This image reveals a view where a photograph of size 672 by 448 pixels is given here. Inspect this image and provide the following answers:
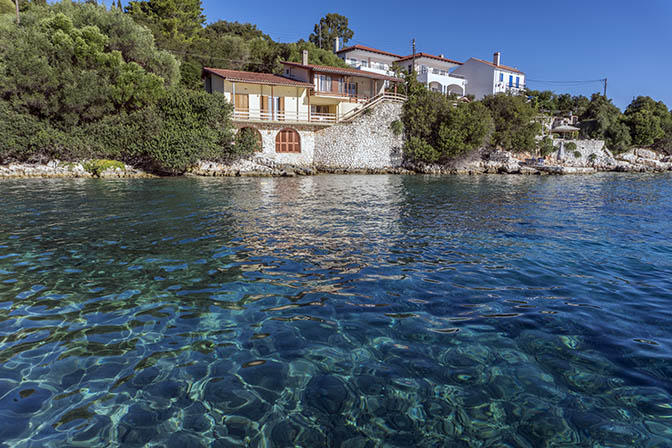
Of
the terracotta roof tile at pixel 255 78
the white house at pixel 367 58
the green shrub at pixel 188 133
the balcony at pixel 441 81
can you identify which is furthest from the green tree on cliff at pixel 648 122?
the green shrub at pixel 188 133

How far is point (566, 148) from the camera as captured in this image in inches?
2131

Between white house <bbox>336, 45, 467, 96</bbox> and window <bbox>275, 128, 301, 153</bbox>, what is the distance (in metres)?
24.4

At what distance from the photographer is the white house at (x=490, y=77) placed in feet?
201

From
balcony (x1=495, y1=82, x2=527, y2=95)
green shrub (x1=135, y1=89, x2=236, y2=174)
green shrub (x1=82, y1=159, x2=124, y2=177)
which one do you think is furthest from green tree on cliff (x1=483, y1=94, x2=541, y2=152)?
green shrub (x1=82, y1=159, x2=124, y2=177)

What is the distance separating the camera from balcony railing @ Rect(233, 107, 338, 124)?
36.7m

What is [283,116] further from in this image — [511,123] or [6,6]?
[6,6]

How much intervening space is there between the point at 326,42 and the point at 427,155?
37001 mm

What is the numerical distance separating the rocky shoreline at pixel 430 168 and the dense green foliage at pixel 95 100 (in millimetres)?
1202

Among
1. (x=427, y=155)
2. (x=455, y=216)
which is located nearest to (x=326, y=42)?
(x=427, y=155)

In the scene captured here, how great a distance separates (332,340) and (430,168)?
38.7 metres

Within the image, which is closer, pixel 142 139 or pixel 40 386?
pixel 40 386

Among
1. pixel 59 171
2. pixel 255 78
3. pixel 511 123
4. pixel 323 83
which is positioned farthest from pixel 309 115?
pixel 511 123

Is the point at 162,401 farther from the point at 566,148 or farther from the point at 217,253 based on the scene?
the point at 566,148

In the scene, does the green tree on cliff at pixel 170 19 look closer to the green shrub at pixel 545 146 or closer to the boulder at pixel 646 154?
the green shrub at pixel 545 146
